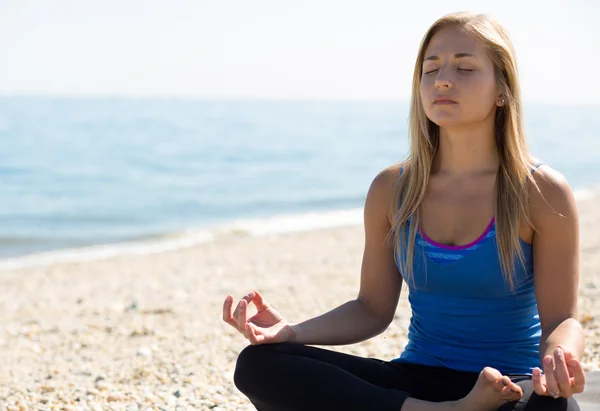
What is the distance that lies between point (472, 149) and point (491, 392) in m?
1.06

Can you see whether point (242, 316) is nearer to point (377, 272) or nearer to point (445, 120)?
point (377, 272)

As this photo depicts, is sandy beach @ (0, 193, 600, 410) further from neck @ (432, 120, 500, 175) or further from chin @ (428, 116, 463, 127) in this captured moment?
chin @ (428, 116, 463, 127)

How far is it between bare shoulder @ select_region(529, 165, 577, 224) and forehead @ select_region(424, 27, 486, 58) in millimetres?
535

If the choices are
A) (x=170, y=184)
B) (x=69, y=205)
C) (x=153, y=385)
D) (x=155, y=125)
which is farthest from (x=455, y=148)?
(x=155, y=125)

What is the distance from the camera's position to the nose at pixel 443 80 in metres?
3.05

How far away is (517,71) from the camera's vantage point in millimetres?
3182

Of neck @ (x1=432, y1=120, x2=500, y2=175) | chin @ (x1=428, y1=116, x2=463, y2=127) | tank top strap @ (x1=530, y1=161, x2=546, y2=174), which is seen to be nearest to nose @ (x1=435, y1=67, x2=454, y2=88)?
chin @ (x1=428, y1=116, x2=463, y2=127)

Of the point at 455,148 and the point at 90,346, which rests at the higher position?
the point at 455,148

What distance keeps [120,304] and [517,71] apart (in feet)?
20.5

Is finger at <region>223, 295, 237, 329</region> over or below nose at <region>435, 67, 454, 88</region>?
below

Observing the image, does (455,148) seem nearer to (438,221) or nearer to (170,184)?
(438,221)

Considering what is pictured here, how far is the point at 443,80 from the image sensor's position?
3.05 metres

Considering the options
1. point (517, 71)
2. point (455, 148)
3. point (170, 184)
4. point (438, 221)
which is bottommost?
point (170, 184)

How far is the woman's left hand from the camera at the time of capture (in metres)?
2.48
